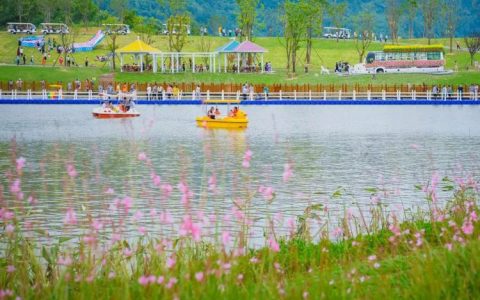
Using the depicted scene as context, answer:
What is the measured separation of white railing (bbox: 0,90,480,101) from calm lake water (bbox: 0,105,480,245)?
30.6 ft

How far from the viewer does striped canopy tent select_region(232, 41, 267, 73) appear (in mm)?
88375

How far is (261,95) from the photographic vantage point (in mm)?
75562

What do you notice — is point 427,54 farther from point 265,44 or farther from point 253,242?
point 253,242

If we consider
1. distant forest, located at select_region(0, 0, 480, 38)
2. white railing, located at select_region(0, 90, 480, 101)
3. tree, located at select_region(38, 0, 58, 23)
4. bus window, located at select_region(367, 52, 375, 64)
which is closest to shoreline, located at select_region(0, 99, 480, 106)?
white railing, located at select_region(0, 90, 480, 101)

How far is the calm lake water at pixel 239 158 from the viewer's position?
840 inches

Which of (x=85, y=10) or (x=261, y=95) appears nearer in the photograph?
(x=261, y=95)

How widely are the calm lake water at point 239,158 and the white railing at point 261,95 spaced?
368 inches

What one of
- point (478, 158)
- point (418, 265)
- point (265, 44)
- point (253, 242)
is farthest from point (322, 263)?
point (265, 44)

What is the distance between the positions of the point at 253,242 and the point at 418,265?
21.5 ft

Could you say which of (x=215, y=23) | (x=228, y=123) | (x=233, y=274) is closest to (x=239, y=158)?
(x=228, y=123)

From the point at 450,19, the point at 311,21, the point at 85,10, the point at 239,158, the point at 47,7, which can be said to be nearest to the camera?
the point at 239,158

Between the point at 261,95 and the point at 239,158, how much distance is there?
42493mm

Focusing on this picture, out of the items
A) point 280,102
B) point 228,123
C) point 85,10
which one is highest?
point 85,10

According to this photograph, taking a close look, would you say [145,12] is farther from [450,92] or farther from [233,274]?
[233,274]
